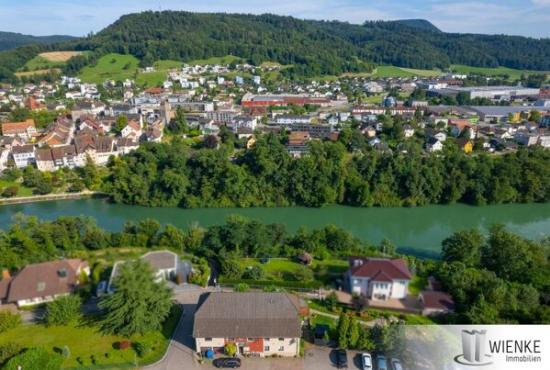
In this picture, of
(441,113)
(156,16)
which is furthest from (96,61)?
(441,113)

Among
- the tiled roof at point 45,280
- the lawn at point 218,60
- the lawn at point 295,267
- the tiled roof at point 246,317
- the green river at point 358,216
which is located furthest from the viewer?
the lawn at point 218,60

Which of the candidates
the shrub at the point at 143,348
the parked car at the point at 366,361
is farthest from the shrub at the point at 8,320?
the parked car at the point at 366,361

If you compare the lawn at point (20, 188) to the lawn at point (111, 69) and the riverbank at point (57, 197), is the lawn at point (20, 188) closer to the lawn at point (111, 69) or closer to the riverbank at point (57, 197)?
the riverbank at point (57, 197)

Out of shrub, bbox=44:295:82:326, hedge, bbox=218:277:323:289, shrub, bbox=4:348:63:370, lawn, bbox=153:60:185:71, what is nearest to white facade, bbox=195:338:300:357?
hedge, bbox=218:277:323:289

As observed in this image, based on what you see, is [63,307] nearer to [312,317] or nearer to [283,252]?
[312,317]

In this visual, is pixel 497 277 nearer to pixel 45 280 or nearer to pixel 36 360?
pixel 45 280

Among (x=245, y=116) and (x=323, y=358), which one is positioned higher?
(x=245, y=116)

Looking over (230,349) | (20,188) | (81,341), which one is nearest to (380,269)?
(230,349)
